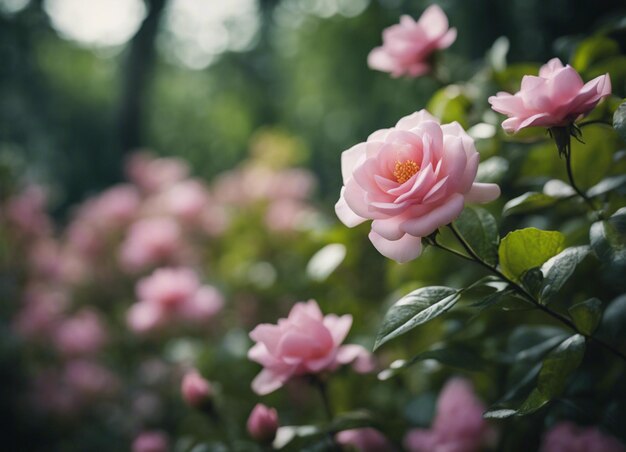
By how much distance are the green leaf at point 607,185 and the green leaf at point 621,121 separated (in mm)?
170

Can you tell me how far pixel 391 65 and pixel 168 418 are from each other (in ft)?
4.04

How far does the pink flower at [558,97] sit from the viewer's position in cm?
52

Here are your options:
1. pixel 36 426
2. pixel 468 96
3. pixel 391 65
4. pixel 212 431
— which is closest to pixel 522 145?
pixel 468 96

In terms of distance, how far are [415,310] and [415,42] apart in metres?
0.48

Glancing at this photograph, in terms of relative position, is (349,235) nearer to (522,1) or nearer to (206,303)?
(206,303)

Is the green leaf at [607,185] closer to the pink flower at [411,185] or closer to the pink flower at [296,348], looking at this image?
the pink flower at [411,185]

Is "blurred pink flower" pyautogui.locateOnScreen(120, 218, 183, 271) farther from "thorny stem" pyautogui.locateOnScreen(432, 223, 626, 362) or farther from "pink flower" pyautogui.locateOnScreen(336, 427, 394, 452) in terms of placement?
"thorny stem" pyautogui.locateOnScreen(432, 223, 626, 362)

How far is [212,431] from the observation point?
1.04 m

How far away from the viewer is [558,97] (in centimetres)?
52

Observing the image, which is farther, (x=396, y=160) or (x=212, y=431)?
(x=212, y=431)

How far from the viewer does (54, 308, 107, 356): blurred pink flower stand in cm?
170

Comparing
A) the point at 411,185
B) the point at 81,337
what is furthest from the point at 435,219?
the point at 81,337

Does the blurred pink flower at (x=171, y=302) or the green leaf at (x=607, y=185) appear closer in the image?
the green leaf at (x=607, y=185)

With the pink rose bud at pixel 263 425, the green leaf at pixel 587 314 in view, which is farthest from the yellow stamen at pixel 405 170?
the pink rose bud at pixel 263 425
